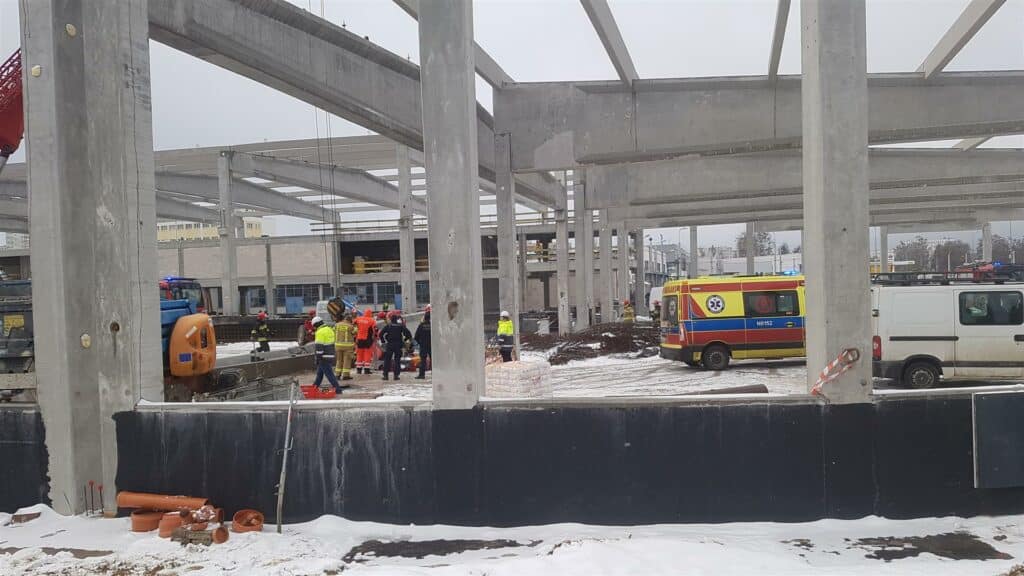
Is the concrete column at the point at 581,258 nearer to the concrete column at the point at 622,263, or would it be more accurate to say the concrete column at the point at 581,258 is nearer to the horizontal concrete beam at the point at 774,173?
the horizontal concrete beam at the point at 774,173

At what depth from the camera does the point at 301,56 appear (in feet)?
40.0

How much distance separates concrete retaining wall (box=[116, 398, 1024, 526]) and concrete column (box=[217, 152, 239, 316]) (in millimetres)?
Answer: 31650

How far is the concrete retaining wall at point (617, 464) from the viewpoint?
20.2ft

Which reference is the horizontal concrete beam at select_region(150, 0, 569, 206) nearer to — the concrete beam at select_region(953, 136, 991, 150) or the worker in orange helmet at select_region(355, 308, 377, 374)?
the worker in orange helmet at select_region(355, 308, 377, 374)

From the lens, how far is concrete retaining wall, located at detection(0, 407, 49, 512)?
7.13 meters

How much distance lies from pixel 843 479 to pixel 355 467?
15.5ft

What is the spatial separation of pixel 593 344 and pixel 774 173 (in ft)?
29.7

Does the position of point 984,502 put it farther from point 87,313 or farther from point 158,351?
point 87,313

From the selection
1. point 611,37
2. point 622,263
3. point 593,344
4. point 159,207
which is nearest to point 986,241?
point 622,263

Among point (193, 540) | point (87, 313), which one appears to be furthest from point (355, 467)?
point (87, 313)

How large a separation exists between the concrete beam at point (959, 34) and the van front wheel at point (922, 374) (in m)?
6.17

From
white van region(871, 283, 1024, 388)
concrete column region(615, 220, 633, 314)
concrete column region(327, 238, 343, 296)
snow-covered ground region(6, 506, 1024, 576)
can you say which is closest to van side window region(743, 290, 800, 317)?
white van region(871, 283, 1024, 388)

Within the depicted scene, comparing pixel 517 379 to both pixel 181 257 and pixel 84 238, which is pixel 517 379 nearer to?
pixel 84 238

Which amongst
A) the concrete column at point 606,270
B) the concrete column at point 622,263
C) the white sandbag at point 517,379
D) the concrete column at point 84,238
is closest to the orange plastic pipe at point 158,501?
the concrete column at point 84,238
